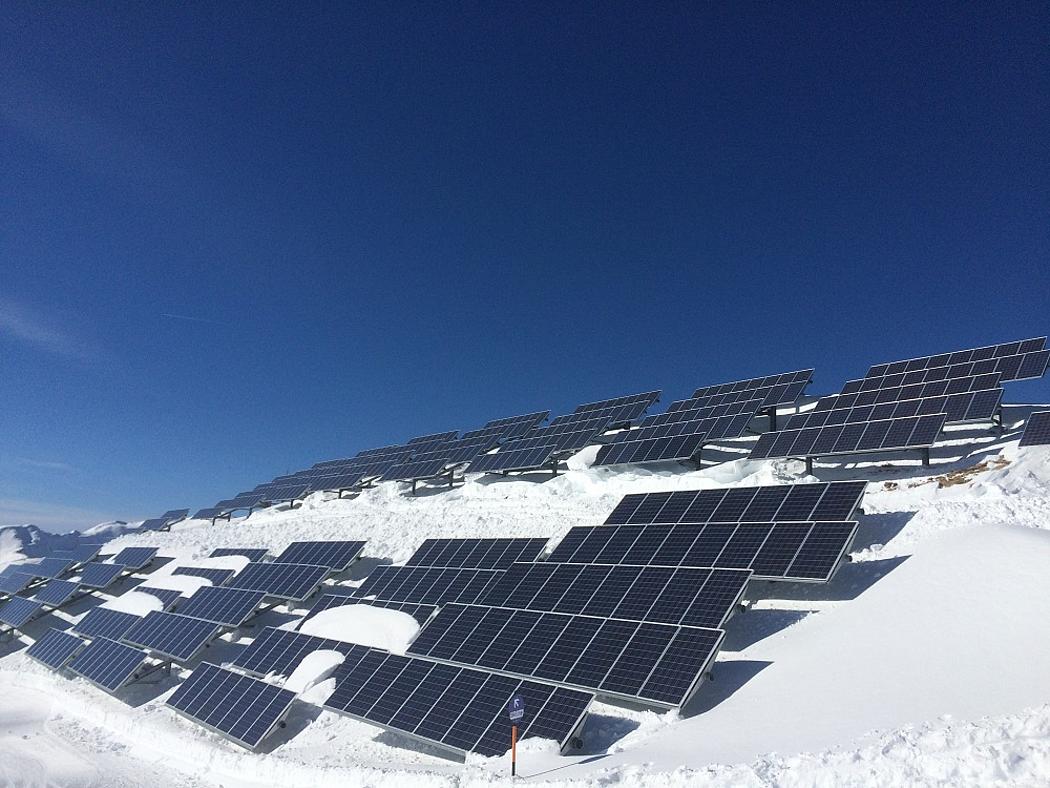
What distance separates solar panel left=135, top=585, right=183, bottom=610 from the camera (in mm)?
30431

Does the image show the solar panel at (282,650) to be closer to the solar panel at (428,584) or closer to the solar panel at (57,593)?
the solar panel at (428,584)

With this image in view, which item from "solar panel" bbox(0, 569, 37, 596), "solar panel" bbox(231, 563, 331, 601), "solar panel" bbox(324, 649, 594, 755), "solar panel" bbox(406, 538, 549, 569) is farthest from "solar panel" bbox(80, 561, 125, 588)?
"solar panel" bbox(324, 649, 594, 755)

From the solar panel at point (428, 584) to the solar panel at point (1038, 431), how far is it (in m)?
18.2

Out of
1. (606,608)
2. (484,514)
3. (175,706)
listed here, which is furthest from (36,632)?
(606,608)

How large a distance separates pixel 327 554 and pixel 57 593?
2071cm

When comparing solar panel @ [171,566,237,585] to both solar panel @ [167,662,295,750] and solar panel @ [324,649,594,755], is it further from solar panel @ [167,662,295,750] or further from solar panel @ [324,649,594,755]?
solar panel @ [324,649,594,755]

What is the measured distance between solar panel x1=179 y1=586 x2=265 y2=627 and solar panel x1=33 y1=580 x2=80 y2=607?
1325cm

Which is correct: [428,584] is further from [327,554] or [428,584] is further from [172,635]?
[172,635]

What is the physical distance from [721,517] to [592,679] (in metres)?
8.29

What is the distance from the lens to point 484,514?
32844 mm

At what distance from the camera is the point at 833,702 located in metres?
12.1

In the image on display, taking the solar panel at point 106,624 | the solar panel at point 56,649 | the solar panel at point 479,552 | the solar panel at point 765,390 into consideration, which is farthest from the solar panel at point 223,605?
the solar panel at point 765,390

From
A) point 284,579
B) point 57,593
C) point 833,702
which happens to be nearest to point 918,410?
point 833,702

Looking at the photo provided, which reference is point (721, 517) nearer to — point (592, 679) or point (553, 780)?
point (592, 679)
